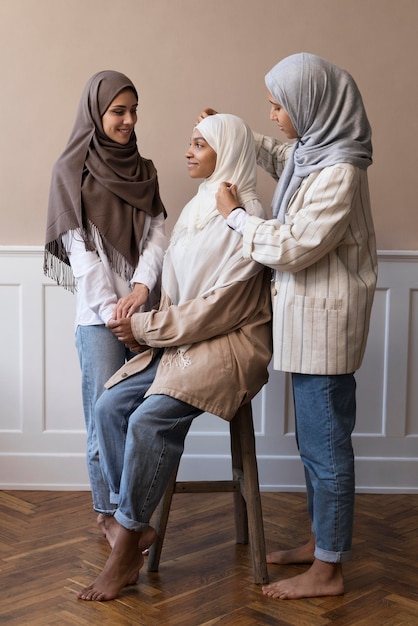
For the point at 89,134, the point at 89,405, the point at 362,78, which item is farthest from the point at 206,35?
the point at 89,405

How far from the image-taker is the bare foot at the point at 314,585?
2.29 m

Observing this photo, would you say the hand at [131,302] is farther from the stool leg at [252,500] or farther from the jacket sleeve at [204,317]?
the stool leg at [252,500]

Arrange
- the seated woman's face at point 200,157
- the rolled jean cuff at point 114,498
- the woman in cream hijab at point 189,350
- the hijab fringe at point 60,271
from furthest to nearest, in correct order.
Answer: the hijab fringe at point 60,271 → the rolled jean cuff at point 114,498 → the seated woman's face at point 200,157 → the woman in cream hijab at point 189,350

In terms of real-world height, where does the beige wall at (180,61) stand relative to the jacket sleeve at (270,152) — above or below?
above

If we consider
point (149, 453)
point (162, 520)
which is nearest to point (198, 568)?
point (162, 520)

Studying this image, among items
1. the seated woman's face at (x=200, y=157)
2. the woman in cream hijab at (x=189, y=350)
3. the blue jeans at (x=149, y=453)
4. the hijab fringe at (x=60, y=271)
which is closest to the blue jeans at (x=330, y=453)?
the woman in cream hijab at (x=189, y=350)

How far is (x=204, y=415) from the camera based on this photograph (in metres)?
3.28

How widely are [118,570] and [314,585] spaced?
1.85ft

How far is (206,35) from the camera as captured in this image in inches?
123

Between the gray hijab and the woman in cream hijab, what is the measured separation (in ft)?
0.79

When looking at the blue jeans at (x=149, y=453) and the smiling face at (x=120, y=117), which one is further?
the smiling face at (x=120, y=117)

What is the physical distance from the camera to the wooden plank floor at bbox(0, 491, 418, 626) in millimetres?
2172

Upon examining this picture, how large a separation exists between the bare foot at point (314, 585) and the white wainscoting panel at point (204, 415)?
38.2 inches

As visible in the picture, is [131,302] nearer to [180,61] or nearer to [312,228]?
[312,228]
